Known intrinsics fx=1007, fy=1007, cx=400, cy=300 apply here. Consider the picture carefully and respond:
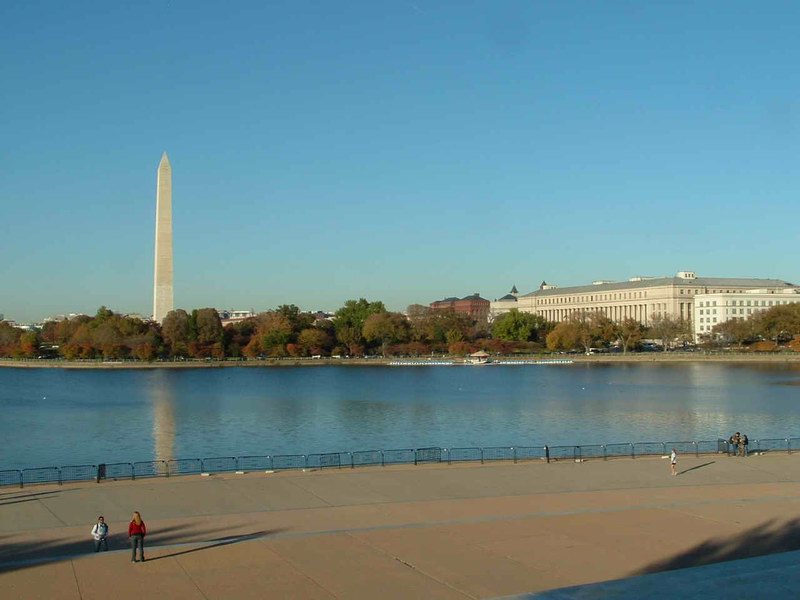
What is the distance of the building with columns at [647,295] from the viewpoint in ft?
500

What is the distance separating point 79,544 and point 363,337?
115 meters

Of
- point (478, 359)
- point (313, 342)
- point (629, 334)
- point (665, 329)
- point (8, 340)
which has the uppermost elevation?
point (665, 329)

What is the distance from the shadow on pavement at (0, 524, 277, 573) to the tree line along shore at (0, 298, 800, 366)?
9265 centimetres

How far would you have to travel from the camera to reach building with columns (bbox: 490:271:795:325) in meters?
152

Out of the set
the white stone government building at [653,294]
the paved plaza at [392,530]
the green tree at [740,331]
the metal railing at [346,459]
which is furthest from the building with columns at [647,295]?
the paved plaza at [392,530]

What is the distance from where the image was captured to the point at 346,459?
32.7 m

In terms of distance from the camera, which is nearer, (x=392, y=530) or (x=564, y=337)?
(x=392, y=530)

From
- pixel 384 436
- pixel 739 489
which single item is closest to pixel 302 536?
pixel 739 489

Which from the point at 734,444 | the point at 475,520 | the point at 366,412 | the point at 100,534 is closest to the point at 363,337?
the point at 366,412

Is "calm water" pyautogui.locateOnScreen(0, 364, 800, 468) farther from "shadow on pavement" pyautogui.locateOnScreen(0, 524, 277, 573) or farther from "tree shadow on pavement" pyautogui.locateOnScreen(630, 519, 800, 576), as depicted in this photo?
"tree shadow on pavement" pyautogui.locateOnScreen(630, 519, 800, 576)

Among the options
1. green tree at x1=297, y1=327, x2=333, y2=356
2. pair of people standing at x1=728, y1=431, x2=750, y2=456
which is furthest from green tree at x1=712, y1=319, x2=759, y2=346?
pair of people standing at x1=728, y1=431, x2=750, y2=456

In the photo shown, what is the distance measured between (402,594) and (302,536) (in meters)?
3.97

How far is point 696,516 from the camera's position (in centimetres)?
2016

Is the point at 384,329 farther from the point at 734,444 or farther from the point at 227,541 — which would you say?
the point at 227,541
